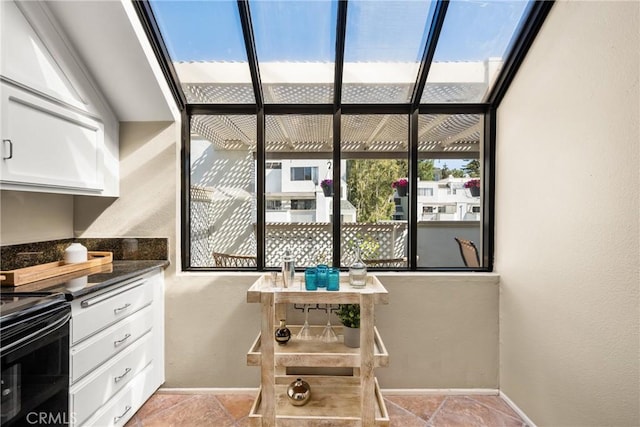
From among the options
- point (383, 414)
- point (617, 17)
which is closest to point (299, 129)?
point (617, 17)

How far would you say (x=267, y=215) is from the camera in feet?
8.06

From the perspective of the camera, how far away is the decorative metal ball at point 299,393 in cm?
191

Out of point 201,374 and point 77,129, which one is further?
point 201,374

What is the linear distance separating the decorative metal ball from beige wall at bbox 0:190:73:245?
188 centimetres

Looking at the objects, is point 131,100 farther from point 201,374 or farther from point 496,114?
point 496,114

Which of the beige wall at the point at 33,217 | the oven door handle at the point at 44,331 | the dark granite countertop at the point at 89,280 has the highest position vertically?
the beige wall at the point at 33,217

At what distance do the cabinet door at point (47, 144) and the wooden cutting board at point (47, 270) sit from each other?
45cm

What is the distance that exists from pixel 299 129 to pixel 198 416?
7.08 feet

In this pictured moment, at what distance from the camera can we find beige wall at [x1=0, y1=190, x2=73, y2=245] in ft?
5.92

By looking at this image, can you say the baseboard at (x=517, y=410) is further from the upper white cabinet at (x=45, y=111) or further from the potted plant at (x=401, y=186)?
the upper white cabinet at (x=45, y=111)

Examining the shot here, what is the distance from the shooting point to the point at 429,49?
206 cm

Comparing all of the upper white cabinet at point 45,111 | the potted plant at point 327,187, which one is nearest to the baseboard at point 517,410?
the potted plant at point 327,187

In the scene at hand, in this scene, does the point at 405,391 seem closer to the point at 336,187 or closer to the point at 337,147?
the point at 336,187

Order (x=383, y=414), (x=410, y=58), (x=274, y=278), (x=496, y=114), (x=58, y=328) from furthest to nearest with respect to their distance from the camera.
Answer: (x=496, y=114) < (x=410, y=58) < (x=274, y=278) < (x=383, y=414) < (x=58, y=328)
